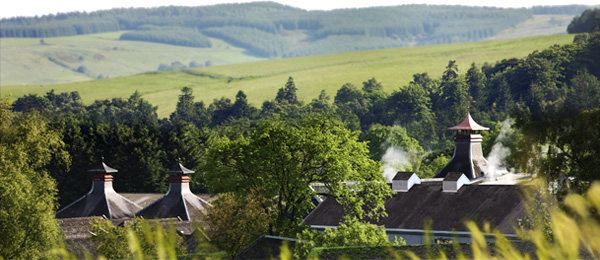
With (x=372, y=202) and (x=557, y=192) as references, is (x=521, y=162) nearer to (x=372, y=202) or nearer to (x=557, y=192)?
(x=557, y=192)

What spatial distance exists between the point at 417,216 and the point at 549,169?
58.0ft

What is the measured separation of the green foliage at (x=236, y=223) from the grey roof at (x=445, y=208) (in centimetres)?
1015

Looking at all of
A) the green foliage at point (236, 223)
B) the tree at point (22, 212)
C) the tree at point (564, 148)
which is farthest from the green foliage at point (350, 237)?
the tree at point (22, 212)

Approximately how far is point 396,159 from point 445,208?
8102 cm

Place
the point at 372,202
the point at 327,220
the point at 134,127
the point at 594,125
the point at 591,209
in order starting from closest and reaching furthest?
the point at 591,209 → the point at 594,125 → the point at 372,202 → the point at 327,220 → the point at 134,127

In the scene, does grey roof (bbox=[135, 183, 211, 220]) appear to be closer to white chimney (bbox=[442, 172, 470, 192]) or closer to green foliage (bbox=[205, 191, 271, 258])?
green foliage (bbox=[205, 191, 271, 258])

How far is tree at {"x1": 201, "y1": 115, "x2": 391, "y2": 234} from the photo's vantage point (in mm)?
63406

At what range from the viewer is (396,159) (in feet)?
480

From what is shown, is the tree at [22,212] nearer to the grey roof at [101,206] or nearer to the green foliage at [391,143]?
the grey roof at [101,206]

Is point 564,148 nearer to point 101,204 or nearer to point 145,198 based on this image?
point 101,204

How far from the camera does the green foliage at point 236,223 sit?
5747 centimetres

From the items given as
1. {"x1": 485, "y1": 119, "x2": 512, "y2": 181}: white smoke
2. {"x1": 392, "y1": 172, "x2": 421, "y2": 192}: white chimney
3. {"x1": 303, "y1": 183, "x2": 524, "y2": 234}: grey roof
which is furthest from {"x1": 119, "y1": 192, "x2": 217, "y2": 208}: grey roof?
{"x1": 392, "y1": 172, "x2": 421, "y2": 192}: white chimney

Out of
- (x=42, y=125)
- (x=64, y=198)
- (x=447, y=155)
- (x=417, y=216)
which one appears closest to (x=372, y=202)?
(x=417, y=216)

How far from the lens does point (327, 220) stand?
70.1 meters
